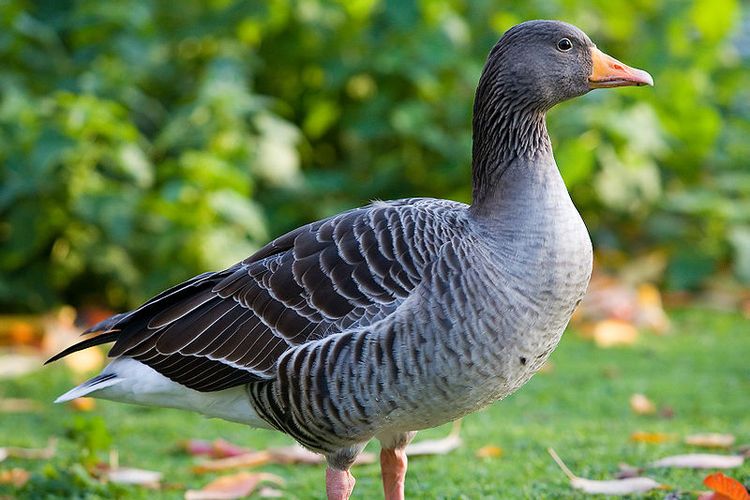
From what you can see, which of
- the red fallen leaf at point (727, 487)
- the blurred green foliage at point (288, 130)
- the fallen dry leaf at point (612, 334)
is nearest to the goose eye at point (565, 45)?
the red fallen leaf at point (727, 487)

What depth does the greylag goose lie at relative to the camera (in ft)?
12.8

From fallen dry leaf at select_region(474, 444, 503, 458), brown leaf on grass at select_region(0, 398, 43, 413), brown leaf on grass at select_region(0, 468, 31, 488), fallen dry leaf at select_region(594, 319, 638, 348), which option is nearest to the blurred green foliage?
fallen dry leaf at select_region(594, 319, 638, 348)

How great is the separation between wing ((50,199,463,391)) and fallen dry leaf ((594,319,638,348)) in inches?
144

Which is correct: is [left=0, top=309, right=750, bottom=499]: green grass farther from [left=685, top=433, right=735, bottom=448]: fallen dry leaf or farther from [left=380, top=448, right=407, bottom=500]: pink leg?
[left=380, top=448, right=407, bottom=500]: pink leg

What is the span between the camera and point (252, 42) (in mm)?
9055

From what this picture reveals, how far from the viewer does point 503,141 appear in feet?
13.9

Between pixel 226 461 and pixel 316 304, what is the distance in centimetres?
157

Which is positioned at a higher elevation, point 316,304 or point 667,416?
point 316,304

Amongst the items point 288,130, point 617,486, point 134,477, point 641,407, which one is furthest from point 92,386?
point 288,130

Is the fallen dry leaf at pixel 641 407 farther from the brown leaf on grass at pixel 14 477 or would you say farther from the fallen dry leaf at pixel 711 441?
the brown leaf on grass at pixel 14 477

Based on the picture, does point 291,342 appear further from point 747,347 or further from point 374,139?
point 374,139

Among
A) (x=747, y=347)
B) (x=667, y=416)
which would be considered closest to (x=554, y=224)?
(x=667, y=416)

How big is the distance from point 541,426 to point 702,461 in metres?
1.42

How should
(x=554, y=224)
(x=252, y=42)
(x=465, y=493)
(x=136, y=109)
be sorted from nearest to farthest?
(x=554, y=224) < (x=465, y=493) < (x=136, y=109) < (x=252, y=42)
